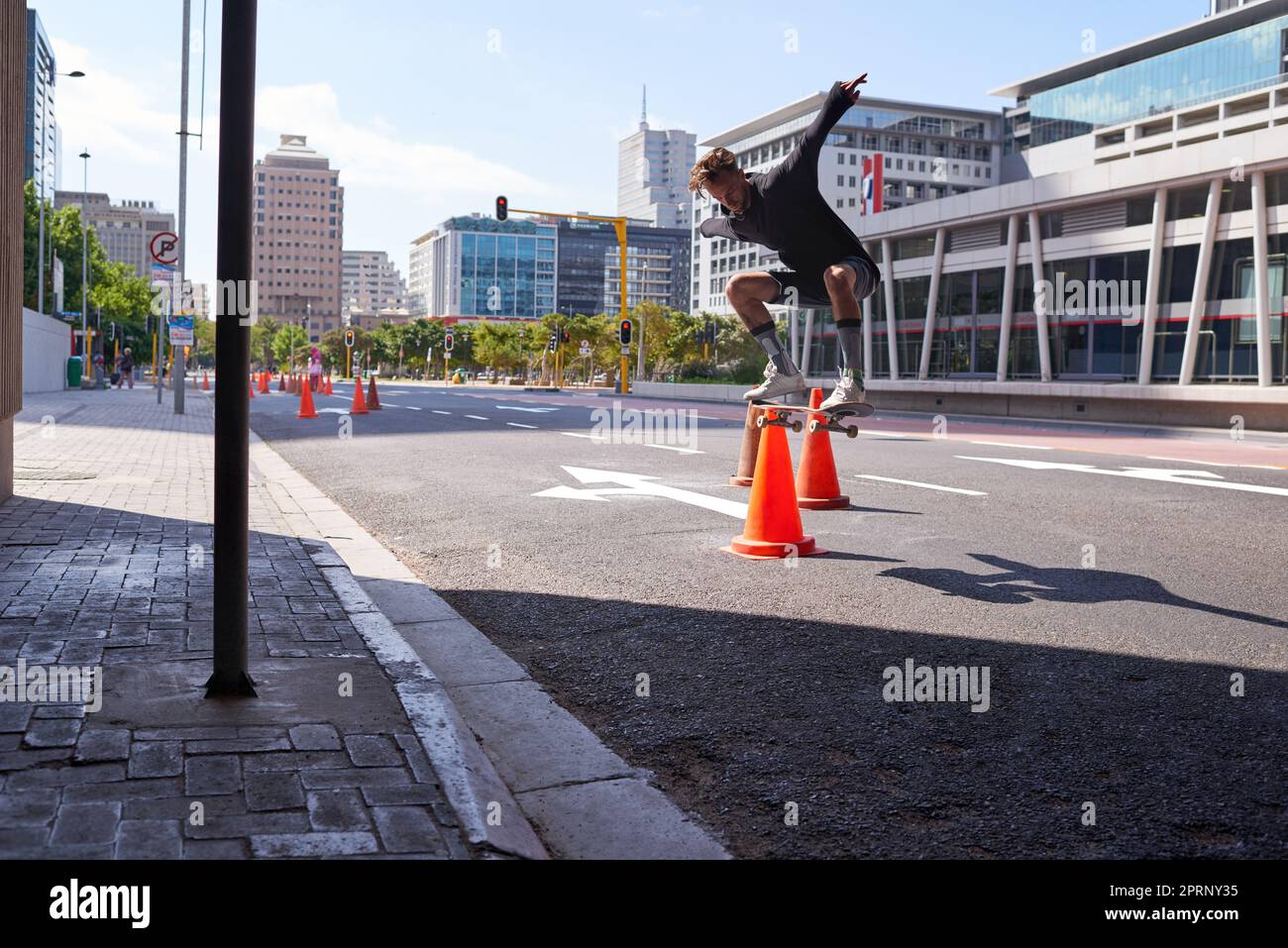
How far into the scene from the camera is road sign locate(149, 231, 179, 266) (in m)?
23.7

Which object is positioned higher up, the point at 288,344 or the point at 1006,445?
the point at 288,344

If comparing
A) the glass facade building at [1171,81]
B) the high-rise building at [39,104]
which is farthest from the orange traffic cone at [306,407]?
the high-rise building at [39,104]

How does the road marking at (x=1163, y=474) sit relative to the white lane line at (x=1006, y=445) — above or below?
below

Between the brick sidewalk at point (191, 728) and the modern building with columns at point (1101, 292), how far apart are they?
26.4 metres

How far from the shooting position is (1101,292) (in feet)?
131

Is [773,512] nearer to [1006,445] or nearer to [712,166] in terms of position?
[712,166]

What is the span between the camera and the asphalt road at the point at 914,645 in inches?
115

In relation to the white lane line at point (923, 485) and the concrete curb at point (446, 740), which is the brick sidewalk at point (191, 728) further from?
the white lane line at point (923, 485)

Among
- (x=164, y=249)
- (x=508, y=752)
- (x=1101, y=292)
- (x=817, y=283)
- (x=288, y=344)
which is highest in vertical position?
(x=288, y=344)

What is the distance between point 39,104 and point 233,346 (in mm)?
133333

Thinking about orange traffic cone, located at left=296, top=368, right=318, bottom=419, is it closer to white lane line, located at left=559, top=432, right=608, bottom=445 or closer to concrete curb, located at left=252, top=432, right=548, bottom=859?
white lane line, located at left=559, top=432, right=608, bottom=445

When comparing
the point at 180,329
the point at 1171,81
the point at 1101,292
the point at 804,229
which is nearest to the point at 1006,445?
the point at 804,229

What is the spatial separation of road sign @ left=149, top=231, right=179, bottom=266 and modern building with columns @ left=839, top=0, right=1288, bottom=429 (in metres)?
23.0

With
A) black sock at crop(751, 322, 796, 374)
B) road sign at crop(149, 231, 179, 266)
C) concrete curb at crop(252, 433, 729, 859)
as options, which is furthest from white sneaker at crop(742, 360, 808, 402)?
road sign at crop(149, 231, 179, 266)
